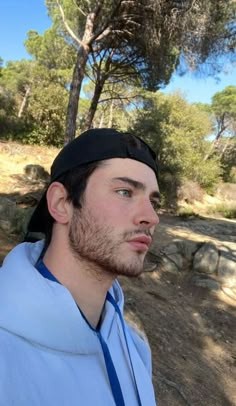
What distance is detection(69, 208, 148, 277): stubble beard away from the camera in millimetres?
1069

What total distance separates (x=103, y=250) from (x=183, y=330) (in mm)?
4167

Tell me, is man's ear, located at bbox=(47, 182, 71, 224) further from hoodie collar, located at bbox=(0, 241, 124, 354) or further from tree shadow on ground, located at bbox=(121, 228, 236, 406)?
tree shadow on ground, located at bbox=(121, 228, 236, 406)

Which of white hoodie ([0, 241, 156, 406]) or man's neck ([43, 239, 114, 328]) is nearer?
white hoodie ([0, 241, 156, 406])

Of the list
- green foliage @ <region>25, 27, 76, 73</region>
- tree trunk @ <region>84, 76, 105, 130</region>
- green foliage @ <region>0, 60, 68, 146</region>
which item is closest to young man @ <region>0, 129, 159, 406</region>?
tree trunk @ <region>84, 76, 105, 130</region>

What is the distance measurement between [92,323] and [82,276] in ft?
0.49

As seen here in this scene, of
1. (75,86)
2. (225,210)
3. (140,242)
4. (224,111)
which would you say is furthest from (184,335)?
(224,111)

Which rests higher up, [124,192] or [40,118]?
[40,118]

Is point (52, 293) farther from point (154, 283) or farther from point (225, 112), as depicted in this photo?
point (225, 112)

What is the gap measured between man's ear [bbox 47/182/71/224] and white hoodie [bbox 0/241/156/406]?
0.55 ft

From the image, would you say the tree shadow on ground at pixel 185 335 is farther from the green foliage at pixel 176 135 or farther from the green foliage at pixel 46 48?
the green foliage at pixel 46 48

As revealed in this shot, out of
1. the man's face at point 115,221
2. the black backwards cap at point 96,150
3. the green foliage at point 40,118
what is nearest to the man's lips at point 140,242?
the man's face at point 115,221

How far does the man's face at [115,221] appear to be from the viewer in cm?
107

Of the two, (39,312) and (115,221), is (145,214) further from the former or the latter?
(39,312)

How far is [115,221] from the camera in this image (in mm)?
1096
